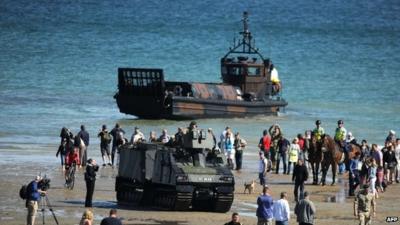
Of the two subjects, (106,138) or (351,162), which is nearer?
(351,162)

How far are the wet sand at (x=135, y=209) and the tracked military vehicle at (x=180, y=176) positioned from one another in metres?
0.30

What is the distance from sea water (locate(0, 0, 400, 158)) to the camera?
58281 millimetres

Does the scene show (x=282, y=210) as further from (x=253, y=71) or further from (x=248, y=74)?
(x=253, y=71)

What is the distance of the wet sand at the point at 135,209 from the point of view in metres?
30.4

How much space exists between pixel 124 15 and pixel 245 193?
119467 millimetres

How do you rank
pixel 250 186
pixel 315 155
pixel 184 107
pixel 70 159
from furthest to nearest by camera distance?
pixel 184 107, pixel 315 155, pixel 70 159, pixel 250 186

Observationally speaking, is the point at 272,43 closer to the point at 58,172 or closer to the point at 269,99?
the point at 269,99

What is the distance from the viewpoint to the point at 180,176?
31.2 m

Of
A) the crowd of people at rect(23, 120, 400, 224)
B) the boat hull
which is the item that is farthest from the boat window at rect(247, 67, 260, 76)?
the crowd of people at rect(23, 120, 400, 224)

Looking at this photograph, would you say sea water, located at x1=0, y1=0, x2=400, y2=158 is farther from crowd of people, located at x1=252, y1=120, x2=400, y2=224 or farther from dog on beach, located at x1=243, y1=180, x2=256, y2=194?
dog on beach, located at x1=243, y1=180, x2=256, y2=194

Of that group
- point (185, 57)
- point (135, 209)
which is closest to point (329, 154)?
point (135, 209)

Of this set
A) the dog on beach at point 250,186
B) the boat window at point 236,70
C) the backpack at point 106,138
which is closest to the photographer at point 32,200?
the dog on beach at point 250,186

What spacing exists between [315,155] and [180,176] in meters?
7.40

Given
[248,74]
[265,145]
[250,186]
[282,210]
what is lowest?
[282,210]
